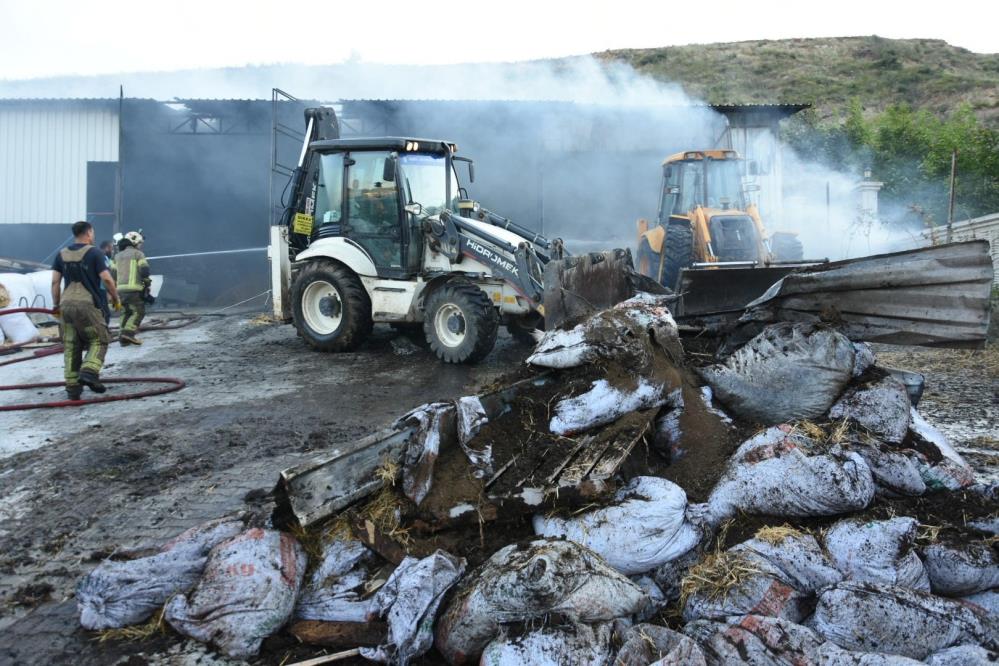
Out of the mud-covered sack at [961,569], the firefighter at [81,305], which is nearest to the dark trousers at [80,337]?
the firefighter at [81,305]

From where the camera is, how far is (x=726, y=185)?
37.9 ft

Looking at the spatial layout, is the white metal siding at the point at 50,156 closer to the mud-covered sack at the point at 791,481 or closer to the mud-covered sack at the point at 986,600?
the mud-covered sack at the point at 791,481

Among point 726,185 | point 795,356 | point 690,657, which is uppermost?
point 726,185

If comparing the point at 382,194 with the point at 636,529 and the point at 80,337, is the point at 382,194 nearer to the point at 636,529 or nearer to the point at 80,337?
the point at 80,337

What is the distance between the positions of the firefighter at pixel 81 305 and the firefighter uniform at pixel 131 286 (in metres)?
3.43

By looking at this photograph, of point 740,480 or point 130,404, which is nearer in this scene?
point 740,480

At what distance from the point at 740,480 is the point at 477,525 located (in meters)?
1.13

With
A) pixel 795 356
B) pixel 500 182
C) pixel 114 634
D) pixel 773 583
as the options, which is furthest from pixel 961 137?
pixel 114 634

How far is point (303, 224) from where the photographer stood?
9430 mm

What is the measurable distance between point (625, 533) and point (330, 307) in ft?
22.5

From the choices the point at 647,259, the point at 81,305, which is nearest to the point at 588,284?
the point at 81,305

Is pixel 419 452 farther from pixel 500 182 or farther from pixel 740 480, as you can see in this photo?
pixel 500 182

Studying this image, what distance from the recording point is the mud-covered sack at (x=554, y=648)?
2.42 metres

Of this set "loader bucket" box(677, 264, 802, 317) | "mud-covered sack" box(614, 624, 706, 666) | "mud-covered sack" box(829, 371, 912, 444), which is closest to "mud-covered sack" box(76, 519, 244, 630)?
"mud-covered sack" box(614, 624, 706, 666)
